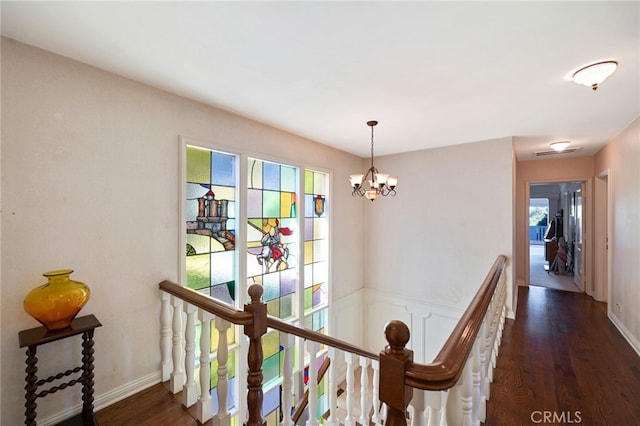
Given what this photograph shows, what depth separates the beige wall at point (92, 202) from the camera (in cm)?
161

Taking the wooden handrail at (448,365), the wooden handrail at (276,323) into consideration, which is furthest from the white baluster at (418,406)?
the wooden handrail at (276,323)

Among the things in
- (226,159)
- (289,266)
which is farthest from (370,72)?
(289,266)

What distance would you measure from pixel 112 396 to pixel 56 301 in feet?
2.96

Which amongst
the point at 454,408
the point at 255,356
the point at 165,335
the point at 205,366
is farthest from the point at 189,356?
the point at 454,408

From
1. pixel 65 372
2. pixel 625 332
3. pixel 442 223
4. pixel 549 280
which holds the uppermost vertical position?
pixel 442 223

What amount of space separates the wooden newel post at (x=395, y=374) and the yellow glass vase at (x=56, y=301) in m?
1.82

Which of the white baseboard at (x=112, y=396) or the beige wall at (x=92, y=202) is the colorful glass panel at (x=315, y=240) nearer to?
the beige wall at (x=92, y=202)

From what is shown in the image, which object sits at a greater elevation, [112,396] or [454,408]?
[454,408]

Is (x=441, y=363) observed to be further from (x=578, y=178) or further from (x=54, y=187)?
(x=578, y=178)

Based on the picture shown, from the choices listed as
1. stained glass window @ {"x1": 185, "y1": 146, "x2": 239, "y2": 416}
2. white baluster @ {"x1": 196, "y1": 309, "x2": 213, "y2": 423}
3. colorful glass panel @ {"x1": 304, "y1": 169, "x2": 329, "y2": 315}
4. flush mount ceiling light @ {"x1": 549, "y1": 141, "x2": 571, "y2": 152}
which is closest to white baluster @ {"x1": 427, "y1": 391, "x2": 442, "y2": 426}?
white baluster @ {"x1": 196, "y1": 309, "x2": 213, "y2": 423}

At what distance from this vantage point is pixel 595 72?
186 cm

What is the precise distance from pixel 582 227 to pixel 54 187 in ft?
23.1

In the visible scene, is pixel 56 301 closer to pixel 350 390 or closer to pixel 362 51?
pixel 350 390
